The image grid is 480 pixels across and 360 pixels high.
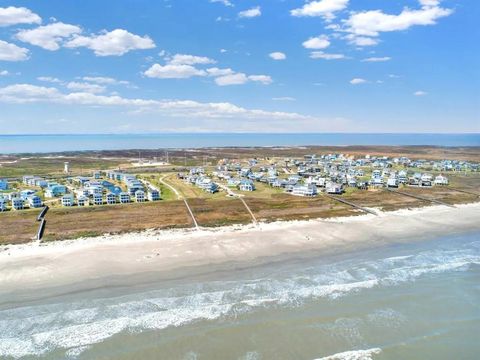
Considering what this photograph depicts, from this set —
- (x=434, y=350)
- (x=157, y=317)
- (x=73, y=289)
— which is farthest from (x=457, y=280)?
(x=73, y=289)

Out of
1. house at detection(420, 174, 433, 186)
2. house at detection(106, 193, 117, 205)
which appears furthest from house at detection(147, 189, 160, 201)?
house at detection(420, 174, 433, 186)

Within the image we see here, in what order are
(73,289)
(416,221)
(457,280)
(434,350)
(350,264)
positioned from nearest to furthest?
(434,350) → (73,289) → (457,280) → (350,264) → (416,221)

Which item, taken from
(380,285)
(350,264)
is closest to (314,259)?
(350,264)

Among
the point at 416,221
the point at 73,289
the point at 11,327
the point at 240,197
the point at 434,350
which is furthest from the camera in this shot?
the point at 240,197

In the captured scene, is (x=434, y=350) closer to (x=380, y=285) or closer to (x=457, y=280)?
(x=380, y=285)

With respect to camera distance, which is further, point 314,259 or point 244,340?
point 314,259

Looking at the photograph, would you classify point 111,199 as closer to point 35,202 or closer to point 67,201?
point 67,201

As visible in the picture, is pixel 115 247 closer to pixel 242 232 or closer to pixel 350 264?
pixel 242 232

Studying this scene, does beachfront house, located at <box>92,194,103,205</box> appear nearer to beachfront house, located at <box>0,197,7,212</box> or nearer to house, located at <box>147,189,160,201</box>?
house, located at <box>147,189,160,201</box>
